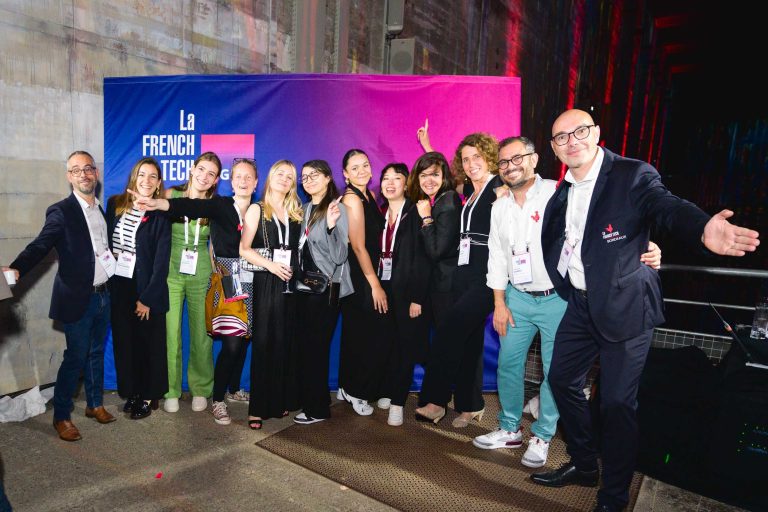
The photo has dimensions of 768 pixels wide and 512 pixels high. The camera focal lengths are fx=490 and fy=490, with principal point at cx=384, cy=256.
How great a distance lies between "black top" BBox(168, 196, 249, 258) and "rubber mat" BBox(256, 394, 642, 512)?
46.5 inches

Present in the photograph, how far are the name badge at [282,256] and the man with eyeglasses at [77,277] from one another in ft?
3.28

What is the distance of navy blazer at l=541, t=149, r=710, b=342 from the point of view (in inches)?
77.8

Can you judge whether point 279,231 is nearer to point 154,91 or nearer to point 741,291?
point 154,91

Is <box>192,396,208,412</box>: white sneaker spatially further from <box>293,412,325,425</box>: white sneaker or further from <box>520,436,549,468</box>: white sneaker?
<box>520,436,549,468</box>: white sneaker

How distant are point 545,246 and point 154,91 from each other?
2952mm

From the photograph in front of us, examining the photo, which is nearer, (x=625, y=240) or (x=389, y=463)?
(x=625, y=240)

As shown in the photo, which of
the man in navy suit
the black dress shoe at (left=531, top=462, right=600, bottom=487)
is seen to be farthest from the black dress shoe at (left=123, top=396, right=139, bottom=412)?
the man in navy suit

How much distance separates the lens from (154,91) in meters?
3.56

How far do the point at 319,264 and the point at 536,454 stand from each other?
63.9 inches

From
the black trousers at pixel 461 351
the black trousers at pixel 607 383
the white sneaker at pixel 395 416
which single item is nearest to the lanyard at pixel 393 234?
the black trousers at pixel 461 351

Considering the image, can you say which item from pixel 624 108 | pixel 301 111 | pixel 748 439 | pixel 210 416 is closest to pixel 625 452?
pixel 748 439

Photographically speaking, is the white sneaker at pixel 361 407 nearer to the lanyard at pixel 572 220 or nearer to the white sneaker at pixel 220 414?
the white sneaker at pixel 220 414

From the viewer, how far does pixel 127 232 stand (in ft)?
9.82

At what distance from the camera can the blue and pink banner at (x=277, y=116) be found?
3566 mm
